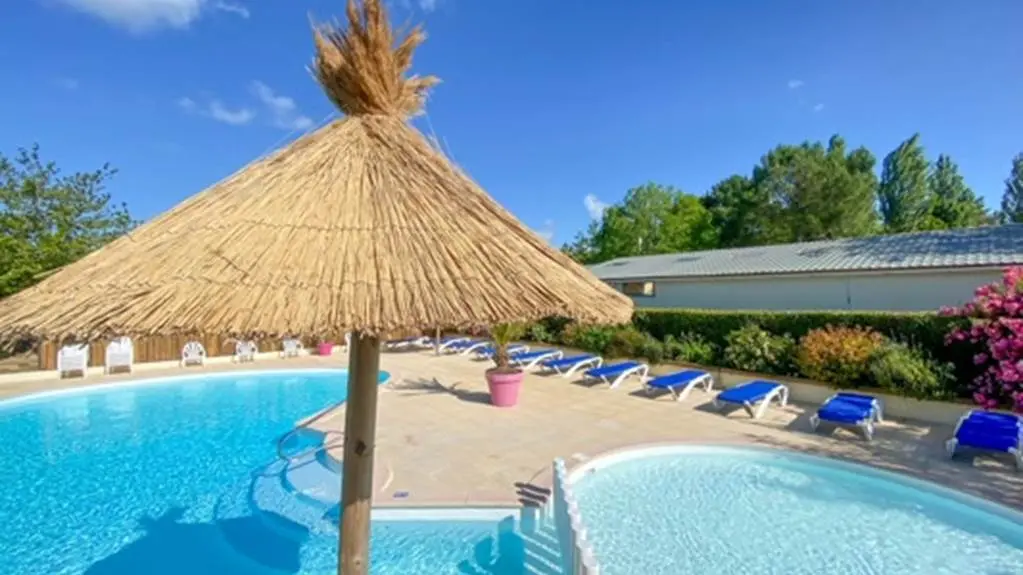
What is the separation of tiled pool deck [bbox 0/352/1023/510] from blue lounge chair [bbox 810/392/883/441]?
0.89 feet

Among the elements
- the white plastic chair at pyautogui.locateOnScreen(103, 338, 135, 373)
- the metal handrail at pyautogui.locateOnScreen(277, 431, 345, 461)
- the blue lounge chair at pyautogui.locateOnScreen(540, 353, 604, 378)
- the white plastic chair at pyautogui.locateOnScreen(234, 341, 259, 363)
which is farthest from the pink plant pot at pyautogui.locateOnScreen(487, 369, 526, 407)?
the white plastic chair at pyautogui.locateOnScreen(103, 338, 135, 373)

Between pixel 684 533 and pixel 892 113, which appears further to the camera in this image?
pixel 892 113

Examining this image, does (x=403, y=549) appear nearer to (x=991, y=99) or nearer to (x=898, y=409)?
(x=898, y=409)

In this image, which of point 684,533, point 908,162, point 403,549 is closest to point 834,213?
point 908,162

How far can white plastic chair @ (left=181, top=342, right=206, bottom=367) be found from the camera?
21.2 metres

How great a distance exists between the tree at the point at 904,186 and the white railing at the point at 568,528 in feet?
166

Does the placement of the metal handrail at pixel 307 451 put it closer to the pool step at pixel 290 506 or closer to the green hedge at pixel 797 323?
the pool step at pixel 290 506

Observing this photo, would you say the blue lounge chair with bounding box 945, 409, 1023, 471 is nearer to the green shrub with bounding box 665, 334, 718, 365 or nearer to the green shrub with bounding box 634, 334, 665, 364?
the green shrub with bounding box 665, 334, 718, 365

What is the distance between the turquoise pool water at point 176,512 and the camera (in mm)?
6230

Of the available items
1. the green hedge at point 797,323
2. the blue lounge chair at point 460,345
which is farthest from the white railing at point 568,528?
the blue lounge chair at point 460,345

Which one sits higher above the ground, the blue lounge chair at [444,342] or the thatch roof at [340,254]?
the thatch roof at [340,254]

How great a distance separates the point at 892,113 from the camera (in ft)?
62.4

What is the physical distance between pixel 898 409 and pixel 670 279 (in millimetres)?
12543

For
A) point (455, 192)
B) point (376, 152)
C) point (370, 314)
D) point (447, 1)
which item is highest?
point (447, 1)
